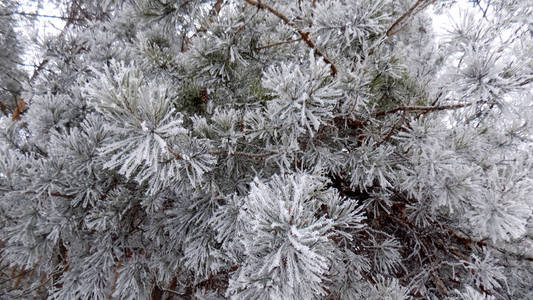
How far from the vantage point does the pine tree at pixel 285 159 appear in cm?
100

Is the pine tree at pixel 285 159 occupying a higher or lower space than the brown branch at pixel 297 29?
lower

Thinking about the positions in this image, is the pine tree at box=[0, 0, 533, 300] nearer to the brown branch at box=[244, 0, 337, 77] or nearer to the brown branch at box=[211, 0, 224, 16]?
the brown branch at box=[244, 0, 337, 77]

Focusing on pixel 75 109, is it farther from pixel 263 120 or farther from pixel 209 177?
pixel 263 120

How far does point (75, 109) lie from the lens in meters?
2.11

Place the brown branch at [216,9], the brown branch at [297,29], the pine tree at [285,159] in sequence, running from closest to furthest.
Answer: the pine tree at [285,159] < the brown branch at [297,29] < the brown branch at [216,9]

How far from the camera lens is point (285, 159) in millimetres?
1422

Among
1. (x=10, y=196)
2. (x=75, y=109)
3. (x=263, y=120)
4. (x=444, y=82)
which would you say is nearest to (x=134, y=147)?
(x=263, y=120)

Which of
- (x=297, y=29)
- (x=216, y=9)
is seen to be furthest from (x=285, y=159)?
(x=216, y=9)

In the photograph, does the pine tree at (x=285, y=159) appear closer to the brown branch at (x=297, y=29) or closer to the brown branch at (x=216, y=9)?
the brown branch at (x=297, y=29)

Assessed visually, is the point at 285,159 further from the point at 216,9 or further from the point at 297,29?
the point at 216,9

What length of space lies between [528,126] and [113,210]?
224cm

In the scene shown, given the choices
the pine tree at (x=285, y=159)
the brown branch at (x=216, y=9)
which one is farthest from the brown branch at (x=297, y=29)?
the brown branch at (x=216, y=9)

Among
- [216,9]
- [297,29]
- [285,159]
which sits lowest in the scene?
[285,159]

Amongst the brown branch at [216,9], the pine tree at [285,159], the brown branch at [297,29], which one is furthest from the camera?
the brown branch at [216,9]
